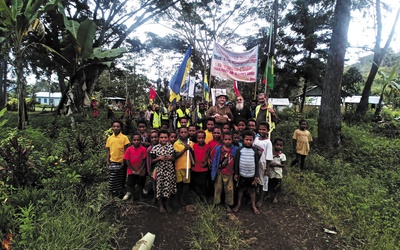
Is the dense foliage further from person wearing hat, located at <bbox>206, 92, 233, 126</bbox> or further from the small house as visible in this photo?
the small house

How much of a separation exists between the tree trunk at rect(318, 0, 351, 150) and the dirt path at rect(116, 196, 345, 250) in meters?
4.35

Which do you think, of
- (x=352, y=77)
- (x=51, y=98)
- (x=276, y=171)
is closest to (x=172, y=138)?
(x=276, y=171)

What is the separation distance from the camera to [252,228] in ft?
11.6

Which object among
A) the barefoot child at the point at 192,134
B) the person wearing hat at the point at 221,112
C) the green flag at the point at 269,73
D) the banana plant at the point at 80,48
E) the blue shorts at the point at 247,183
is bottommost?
the blue shorts at the point at 247,183

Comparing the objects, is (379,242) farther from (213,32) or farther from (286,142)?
(213,32)

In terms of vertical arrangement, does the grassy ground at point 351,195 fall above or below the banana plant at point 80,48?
below

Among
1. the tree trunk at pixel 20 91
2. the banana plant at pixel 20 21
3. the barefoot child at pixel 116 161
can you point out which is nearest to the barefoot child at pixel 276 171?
the barefoot child at pixel 116 161

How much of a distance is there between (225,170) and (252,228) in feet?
3.09

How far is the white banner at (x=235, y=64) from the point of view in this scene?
21.0ft

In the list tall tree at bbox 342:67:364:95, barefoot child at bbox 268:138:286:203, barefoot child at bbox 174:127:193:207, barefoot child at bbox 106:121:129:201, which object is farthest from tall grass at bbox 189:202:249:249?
tall tree at bbox 342:67:364:95

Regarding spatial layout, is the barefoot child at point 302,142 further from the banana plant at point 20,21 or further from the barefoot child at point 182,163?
the banana plant at point 20,21

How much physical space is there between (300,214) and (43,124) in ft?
32.7

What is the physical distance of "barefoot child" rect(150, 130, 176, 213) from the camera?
12.5 ft

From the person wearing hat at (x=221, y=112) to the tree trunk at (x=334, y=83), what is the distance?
402 centimetres
